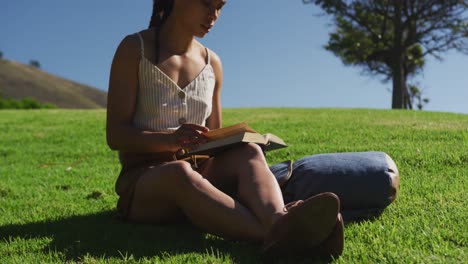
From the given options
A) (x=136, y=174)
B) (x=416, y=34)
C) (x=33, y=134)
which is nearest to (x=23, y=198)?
(x=136, y=174)

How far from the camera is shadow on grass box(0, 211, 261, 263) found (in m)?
3.24

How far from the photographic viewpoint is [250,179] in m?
3.35

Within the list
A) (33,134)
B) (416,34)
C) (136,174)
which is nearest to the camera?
(136,174)

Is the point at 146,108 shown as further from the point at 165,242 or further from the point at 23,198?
the point at 23,198

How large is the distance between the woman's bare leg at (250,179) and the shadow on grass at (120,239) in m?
0.25

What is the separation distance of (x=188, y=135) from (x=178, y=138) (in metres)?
0.07

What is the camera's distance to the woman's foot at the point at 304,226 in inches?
108

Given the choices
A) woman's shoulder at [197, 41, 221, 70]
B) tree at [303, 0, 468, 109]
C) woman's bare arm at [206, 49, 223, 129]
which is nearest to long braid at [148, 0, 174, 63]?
woman's shoulder at [197, 41, 221, 70]

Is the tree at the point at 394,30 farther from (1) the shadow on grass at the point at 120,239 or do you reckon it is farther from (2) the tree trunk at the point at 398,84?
(1) the shadow on grass at the point at 120,239

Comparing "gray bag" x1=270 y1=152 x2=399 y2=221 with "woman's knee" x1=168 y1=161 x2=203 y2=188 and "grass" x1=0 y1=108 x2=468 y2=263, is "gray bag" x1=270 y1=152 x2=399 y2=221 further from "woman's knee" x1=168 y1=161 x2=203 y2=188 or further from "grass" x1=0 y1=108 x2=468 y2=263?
"woman's knee" x1=168 y1=161 x2=203 y2=188

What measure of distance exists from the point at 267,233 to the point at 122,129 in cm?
130

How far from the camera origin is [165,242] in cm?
351

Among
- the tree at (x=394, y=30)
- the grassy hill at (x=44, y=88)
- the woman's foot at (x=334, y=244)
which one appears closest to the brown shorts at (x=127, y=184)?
the woman's foot at (x=334, y=244)

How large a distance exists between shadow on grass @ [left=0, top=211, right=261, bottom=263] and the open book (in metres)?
0.55
